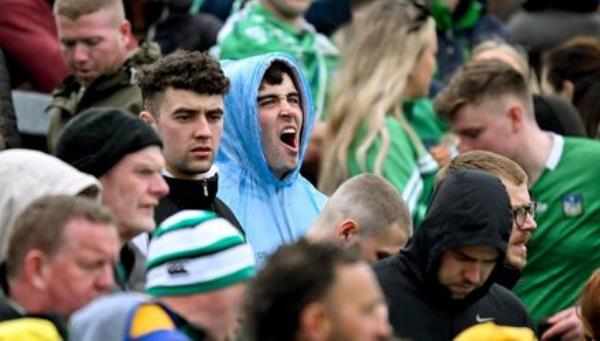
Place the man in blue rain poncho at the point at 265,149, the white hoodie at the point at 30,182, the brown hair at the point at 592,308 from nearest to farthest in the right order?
the white hoodie at the point at 30,182, the brown hair at the point at 592,308, the man in blue rain poncho at the point at 265,149

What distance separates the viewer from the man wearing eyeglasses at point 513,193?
30.7 ft

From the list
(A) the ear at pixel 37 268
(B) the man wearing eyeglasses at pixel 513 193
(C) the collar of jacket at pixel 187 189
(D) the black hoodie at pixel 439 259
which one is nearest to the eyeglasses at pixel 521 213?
(B) the man wearing eyeglasses at pixel 513 193

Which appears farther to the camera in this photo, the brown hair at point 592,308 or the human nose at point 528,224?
the human nose at point 528,224

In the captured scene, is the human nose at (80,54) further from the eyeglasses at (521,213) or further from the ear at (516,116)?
the eyeglasses at (521,213)

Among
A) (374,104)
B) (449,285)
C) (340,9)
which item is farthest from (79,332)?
(340,9)

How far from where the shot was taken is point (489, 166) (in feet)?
30.8

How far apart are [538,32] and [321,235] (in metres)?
6.54

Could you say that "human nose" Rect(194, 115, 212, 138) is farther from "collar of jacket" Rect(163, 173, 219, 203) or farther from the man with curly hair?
"collar of jacket" Rect(163, 173, 219, 203)

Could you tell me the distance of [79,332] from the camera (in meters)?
6.50

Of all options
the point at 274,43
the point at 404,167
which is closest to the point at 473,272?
the point at 404,167

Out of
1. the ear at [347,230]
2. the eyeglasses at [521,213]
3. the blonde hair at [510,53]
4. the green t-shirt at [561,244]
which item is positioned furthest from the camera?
the blonde hair at [510,53]

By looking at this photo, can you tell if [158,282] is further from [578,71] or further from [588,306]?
[578,71]

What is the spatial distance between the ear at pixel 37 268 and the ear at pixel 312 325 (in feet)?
3.53

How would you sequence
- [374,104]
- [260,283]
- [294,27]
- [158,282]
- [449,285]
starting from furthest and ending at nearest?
[294,27] → [374,104] → [449,285] → [158,282] → [260,283]
